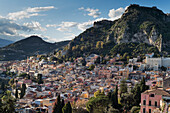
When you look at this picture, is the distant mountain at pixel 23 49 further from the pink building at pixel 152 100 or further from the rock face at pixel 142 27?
the pink building at pixel 152 100

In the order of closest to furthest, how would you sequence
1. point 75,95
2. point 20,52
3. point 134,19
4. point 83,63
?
point 75,95 < point 83,63 < point 134,19 < point 20,52

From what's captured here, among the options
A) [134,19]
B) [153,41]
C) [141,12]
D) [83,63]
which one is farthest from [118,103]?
[141,12]

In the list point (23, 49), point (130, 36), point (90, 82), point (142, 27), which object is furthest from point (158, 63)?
point (23, 49)

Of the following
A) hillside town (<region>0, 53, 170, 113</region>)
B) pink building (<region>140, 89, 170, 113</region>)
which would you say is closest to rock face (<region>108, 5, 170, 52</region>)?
hillside town (<region>0, 53, 170, 113</region>)

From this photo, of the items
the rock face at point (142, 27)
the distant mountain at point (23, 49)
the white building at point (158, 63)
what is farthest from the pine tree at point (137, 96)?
the distant mountain at point (23, 49)

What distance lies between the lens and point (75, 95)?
120 feet

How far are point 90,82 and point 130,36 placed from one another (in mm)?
51442

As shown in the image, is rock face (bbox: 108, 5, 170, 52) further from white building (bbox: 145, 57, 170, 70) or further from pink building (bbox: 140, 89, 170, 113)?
pink building (bbox: 140, 89, 170, 113)

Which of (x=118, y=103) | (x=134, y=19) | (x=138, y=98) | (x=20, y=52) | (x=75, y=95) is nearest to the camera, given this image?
(x=138, y=98)

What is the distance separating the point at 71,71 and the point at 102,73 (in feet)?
38.3

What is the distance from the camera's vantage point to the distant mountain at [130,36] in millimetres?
79688

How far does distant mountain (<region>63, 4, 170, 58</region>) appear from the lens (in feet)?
261

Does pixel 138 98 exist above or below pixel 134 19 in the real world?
below

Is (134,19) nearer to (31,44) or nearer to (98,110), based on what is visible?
(98,110)
